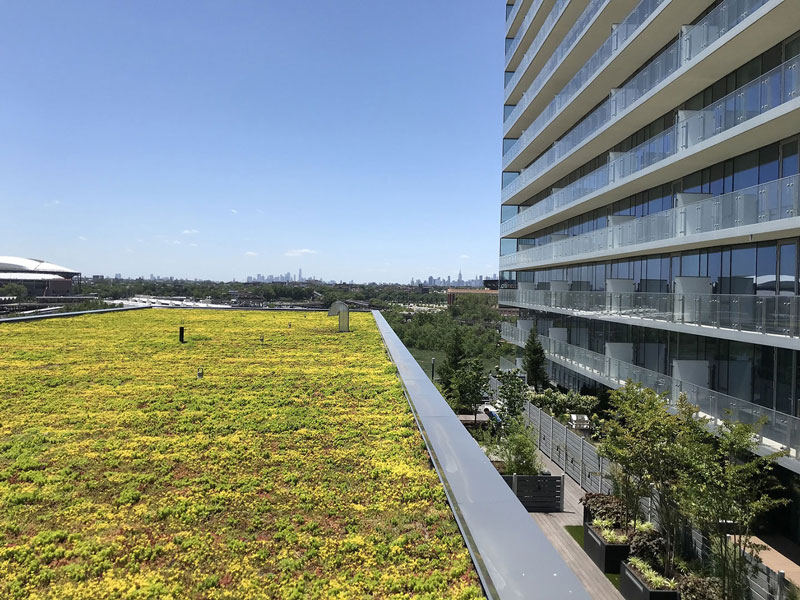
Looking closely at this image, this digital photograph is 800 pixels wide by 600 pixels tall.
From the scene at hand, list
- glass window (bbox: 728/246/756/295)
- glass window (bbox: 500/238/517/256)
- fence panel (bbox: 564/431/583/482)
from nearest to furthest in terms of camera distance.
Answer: glass window (bbox: 728/246/756/295) → fence panel (bbox: 564/431/583/482) → glass window (bbox: 500/238/517/256)

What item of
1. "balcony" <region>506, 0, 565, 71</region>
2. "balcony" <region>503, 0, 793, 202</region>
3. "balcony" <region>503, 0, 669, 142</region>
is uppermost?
"balcony" <region>506, 0, 565, 71</region>

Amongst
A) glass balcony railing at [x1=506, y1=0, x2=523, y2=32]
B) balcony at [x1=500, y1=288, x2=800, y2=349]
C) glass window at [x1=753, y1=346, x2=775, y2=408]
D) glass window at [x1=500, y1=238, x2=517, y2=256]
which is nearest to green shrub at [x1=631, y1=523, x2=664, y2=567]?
glass window at [x1=753, y1=346, x2=775, y2=408]

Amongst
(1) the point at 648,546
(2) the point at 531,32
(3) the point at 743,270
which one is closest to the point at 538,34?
(2) the point at 531,32

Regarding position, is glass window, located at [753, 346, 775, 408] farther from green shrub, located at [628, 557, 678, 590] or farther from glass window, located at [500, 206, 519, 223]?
glass window, located at [500, 206, 519, 223]

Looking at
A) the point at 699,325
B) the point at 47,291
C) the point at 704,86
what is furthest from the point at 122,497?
the point at 47,291

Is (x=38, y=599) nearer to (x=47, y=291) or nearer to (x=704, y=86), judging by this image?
(x=704, y=86)

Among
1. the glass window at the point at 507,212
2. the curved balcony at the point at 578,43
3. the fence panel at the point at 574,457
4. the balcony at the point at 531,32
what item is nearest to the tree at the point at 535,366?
the fence panel at the point at 574,457
